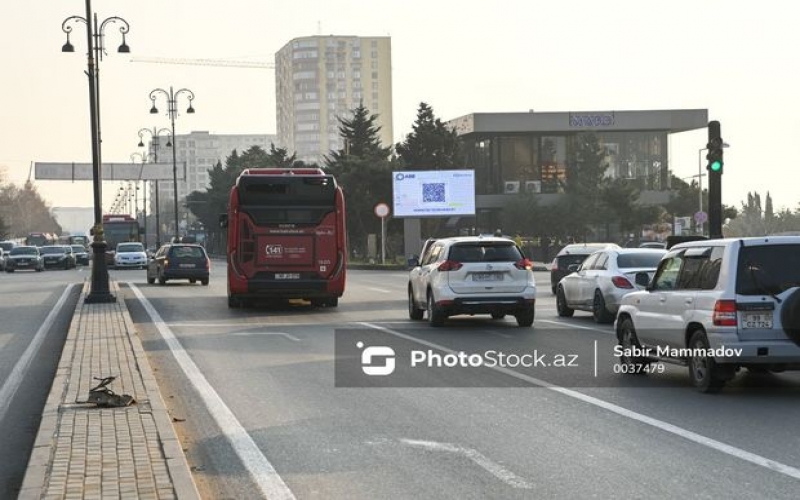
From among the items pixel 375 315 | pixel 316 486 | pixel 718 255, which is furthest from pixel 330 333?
pixel 316 486

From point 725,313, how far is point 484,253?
10.3 m

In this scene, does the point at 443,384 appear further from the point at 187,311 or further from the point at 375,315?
the point at 187,311

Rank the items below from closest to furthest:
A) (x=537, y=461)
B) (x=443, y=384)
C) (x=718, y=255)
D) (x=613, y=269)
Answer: (x=537, y=461) → (x=718, y=255) → (x=443, y=384) → (x=613, y=269)

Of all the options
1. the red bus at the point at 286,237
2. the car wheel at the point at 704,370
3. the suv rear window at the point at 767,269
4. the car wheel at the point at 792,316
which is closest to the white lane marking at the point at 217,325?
the red bus at the point at 286,237

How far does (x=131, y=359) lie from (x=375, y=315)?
11.5 meters

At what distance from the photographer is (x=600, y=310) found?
2344cm

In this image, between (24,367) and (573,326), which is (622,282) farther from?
(24,367)

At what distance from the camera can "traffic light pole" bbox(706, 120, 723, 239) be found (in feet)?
85.6

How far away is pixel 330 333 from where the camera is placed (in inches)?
846

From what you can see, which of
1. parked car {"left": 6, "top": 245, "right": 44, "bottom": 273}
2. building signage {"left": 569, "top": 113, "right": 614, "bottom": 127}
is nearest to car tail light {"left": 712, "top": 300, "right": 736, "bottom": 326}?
parked car {"left": 6, "top": 245, "right": 44, "bottom": 273}

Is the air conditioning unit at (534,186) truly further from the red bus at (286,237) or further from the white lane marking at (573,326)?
the white lane marking at (573,326)

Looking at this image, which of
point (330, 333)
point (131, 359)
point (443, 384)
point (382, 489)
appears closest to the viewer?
point (382, 489)

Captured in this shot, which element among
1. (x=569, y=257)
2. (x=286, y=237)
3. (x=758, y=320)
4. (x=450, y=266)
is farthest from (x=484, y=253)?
(x=569, y=257)

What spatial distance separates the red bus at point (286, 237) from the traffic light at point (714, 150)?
8.40 m
